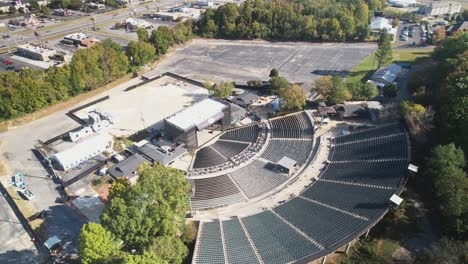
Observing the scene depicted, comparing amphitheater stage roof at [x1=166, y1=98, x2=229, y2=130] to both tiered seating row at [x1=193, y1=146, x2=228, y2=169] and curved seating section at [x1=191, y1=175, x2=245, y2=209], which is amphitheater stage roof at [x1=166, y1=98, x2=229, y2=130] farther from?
curved seating section at [x1=191, y1=175, x2=245, y2=209]

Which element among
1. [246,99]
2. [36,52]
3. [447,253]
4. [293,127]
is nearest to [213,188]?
[293,127]

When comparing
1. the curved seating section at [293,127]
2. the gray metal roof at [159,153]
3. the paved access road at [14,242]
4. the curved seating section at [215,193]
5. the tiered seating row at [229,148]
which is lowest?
the paved access road at [14,242]

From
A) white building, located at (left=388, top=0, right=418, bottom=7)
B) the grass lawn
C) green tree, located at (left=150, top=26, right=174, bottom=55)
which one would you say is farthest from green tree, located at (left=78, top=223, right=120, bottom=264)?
white building, located at (left=388, top=0, right=418, bottom=7)

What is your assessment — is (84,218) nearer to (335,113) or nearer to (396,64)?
(335,113)

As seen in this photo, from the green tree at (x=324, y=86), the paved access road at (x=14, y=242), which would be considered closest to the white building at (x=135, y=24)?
the green tree at (x=324, y=86)

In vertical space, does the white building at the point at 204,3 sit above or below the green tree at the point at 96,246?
above

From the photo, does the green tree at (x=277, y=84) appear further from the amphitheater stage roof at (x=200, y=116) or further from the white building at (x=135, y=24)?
the white building at (x=135, y=24)

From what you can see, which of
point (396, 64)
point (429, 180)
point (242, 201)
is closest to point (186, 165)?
point (242, 201)
